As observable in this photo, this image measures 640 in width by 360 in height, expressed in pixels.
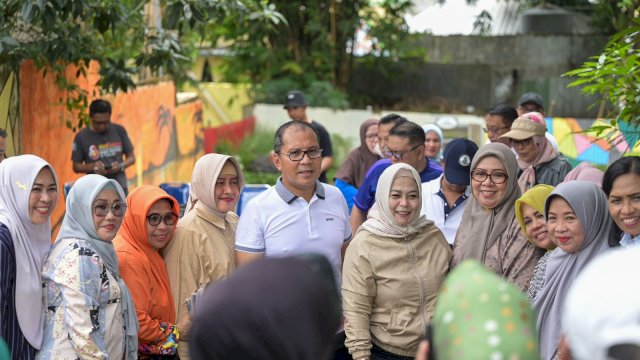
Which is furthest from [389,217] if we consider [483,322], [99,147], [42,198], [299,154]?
[99,147]

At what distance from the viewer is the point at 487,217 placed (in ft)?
16.6

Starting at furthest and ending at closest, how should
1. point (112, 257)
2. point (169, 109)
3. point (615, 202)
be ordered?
point (169, 109) < point (112, 257) < point (615, 202)

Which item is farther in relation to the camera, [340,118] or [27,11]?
[340,118]

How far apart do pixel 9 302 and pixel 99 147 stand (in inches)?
216

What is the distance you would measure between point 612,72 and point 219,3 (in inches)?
164

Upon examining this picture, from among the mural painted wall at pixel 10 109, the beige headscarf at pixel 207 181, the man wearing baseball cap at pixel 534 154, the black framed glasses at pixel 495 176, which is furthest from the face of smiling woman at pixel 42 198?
the mural painted wall at pixel 10 109

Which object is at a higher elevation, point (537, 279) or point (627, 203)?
point (627, 203)

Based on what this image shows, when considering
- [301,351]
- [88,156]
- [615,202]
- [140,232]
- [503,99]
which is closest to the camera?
[301,351]

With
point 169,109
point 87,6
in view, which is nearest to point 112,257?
point 87,6

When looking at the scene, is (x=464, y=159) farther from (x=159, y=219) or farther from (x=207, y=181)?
(x=159, y=219)

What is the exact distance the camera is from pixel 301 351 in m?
2.41

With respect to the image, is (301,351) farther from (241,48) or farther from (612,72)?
(241,48)

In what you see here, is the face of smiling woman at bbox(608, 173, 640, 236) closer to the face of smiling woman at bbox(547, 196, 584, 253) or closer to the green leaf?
the face of smiling woman at bbox(547, 196, 584, 253)

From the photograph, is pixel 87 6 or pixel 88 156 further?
pixel 88 156
